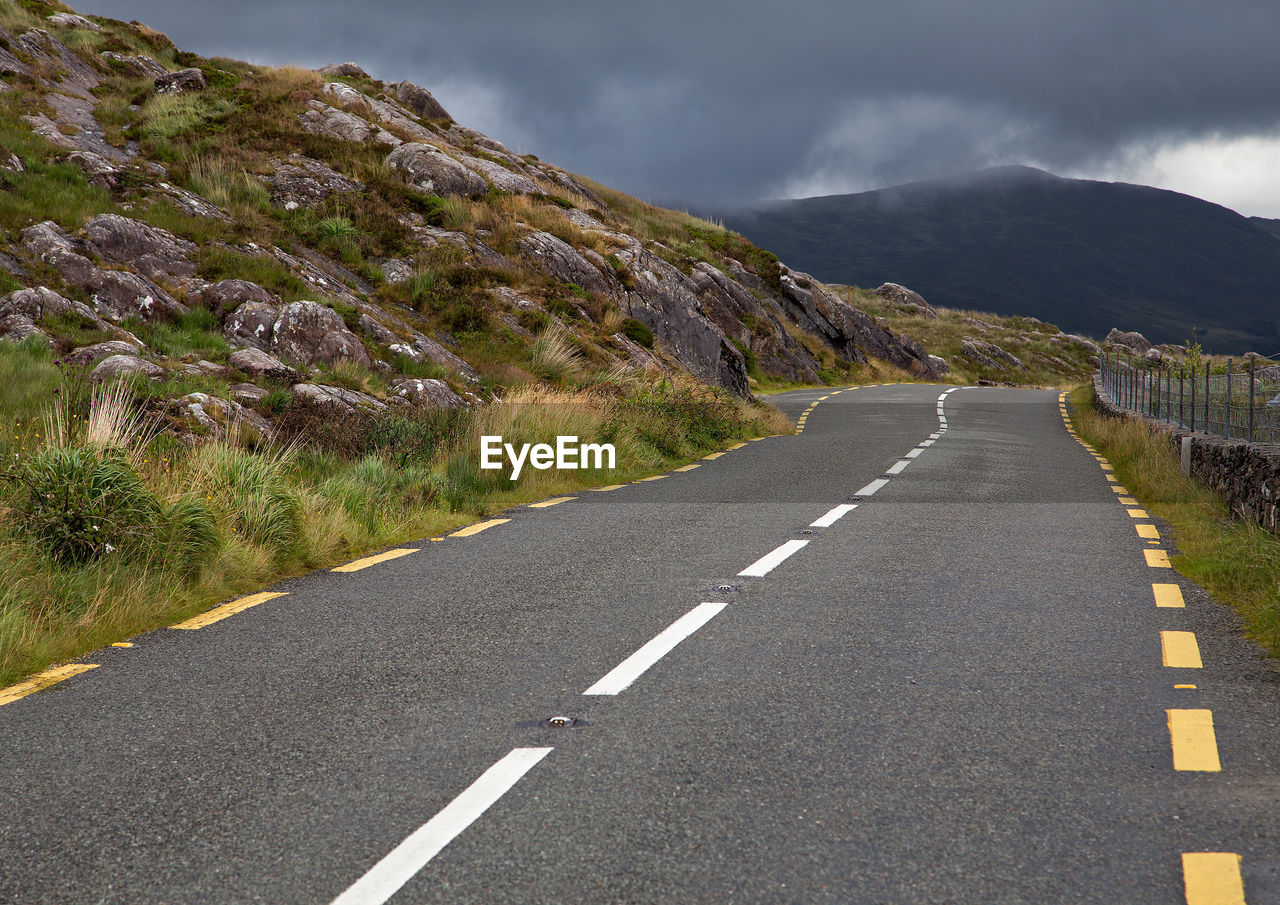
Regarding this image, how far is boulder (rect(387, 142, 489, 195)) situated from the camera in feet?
93.7

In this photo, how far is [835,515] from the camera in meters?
10.1

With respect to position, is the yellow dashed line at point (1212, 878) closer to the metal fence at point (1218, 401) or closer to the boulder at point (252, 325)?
the metal fence at point (1218, 401)

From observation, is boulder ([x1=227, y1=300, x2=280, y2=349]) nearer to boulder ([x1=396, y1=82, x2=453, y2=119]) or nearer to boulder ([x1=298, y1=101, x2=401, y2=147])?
boulder ([x1=298, y1=101, x2=401, y2=147])

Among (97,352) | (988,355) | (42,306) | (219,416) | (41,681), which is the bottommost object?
(41,681)

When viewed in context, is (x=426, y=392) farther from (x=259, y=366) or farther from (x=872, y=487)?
(x=872, y=487)

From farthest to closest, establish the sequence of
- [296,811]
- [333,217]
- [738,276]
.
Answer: [738,276] → [333,217] → [296,811]

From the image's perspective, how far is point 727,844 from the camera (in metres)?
3.19

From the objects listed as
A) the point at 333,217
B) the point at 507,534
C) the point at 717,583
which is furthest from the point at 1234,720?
the point at 333,217

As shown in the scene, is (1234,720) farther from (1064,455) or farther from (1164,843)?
(1064,455)

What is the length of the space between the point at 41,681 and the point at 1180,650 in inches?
226

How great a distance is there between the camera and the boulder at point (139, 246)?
55.2 ft

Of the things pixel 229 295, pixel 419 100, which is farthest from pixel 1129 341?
pixel 229 295

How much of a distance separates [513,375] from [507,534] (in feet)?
33.0

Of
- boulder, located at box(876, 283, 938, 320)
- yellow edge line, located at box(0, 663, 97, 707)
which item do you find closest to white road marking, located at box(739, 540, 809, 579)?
yellow edge line, located at box(0, 663, 97, 707)
